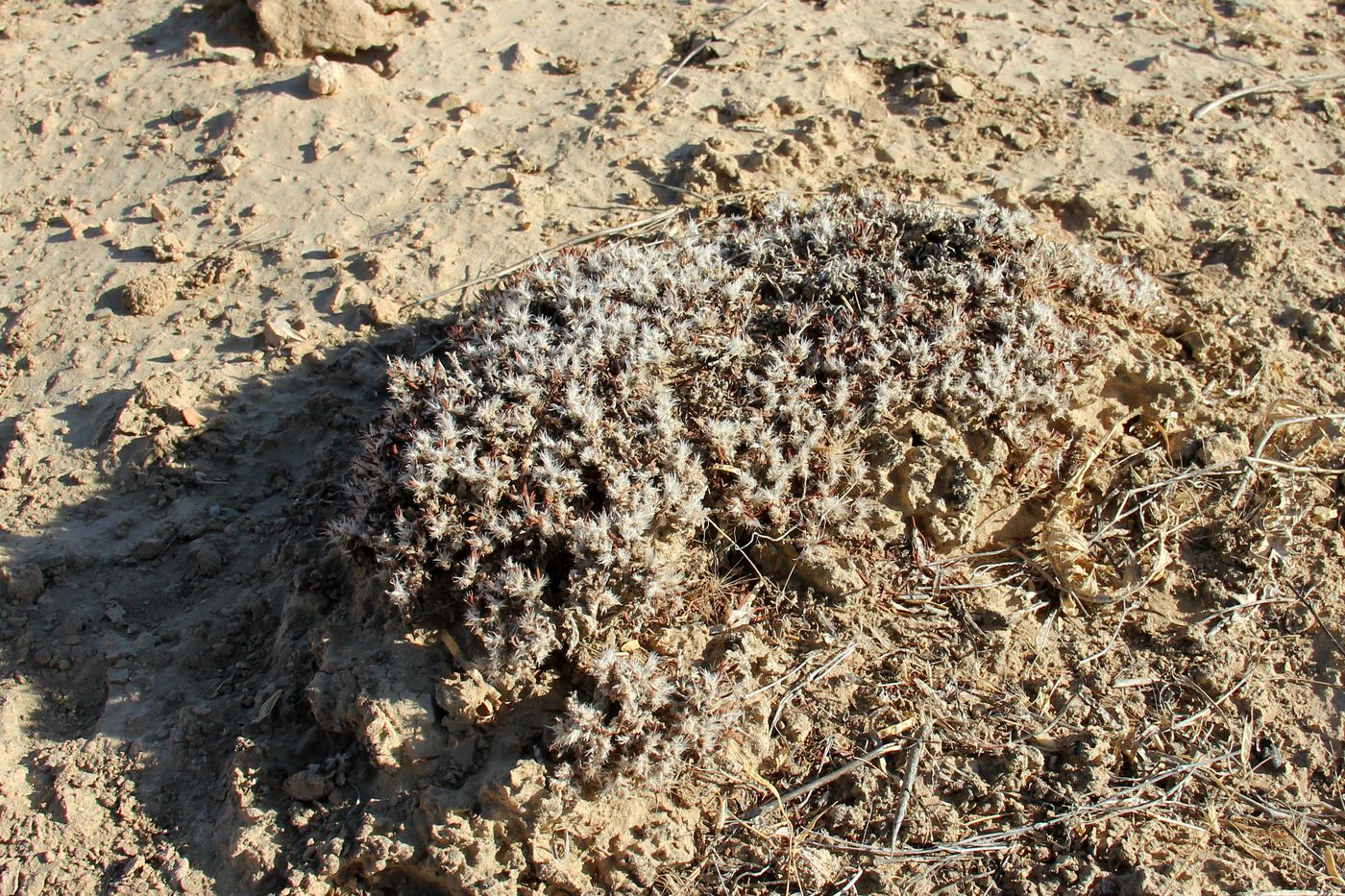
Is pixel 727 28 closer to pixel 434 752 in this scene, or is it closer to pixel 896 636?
pixel 896 636

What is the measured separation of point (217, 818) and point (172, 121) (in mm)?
4916

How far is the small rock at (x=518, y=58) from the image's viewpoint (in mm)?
6773

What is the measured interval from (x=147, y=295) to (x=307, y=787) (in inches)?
127

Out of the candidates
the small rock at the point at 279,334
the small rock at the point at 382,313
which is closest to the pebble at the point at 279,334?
the small rock at the point at 279,334

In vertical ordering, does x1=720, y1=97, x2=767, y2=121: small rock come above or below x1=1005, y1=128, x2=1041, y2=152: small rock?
above

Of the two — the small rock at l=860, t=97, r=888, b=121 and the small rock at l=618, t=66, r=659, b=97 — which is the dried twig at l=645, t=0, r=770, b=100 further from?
the small rock at l=860, t=97, r=888, b=121

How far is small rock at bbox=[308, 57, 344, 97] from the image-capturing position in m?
6.36

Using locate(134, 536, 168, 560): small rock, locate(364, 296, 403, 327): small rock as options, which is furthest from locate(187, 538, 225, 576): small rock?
locate(364, 296, 403, 327): small rock

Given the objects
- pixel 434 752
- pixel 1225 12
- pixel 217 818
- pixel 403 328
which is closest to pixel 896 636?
pixel 434 752

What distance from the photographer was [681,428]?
3826 mm

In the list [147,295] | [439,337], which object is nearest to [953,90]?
[439,337]

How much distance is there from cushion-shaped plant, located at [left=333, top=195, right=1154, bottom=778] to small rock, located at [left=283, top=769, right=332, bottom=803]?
0.69 meters

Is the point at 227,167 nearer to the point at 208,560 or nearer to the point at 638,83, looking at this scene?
the point at 638,83

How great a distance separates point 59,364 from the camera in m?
5.19
